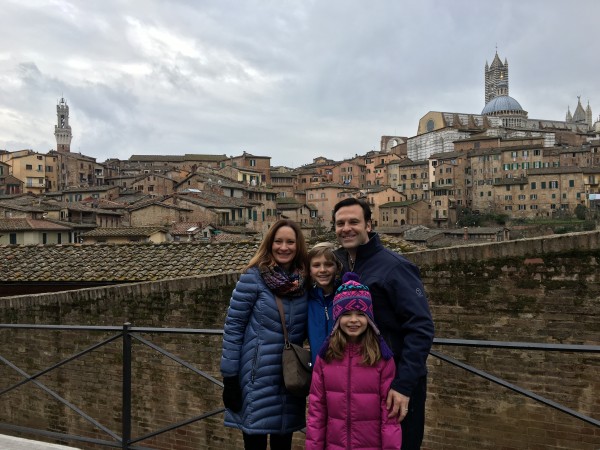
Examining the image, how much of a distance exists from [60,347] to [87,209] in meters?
38.4

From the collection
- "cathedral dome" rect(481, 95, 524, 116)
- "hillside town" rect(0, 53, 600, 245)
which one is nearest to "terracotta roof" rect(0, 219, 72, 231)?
"hillside town" rect(0, 53, 600, 245)

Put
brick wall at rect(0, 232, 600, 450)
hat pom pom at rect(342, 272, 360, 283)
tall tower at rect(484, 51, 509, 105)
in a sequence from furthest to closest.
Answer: tall tower at rect(484, 51, 509, 105) → brick wall at rect(0, 232, 600, 450) → hat pom pom at rect(342, 272, 360, 283)

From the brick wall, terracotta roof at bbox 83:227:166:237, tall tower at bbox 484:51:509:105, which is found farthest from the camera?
tall tower at bbox 484:51:509:105

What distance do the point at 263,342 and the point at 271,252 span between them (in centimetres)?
56

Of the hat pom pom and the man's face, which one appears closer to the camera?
the hat pom pom

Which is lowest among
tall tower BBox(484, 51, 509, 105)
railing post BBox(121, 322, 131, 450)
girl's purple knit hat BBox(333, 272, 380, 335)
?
railing post BBox(121, 322, 131, 450)

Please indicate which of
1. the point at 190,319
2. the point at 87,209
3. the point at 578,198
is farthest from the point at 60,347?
the point at 578,198

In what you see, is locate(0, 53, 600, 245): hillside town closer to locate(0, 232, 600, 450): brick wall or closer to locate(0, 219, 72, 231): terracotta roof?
locate(0, 219, 72, 231): terracotta roof

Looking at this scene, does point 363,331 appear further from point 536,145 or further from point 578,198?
point 536,145

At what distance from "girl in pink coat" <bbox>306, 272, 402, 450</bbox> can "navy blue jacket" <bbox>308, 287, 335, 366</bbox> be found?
270 mm

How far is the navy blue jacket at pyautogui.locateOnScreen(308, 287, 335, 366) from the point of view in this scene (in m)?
3.27

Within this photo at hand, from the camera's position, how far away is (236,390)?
340 cm

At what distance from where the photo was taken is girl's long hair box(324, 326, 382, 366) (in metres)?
2.91

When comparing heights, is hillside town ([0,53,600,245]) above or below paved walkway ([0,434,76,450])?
above
